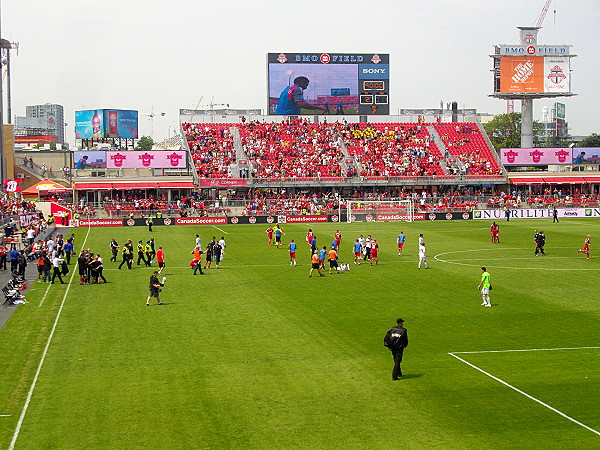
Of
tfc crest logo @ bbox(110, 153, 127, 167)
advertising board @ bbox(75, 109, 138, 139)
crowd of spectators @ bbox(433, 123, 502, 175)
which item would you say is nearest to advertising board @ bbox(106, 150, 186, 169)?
tfc crest logo @ bbox(110, 153, 127, 167)

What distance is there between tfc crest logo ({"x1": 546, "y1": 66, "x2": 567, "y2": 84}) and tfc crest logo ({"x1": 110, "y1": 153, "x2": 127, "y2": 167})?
175 feet

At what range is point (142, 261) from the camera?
1737 inches

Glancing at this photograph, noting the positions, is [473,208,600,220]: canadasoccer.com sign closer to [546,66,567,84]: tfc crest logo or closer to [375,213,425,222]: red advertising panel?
[375,213,425,222]: red advertising panel

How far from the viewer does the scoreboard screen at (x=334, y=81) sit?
92.0m

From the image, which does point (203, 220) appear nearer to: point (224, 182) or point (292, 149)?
point (224, 182)

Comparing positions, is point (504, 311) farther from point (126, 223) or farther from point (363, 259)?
point (126, 223)

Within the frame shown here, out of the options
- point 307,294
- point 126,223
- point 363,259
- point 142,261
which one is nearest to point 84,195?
point 126,223

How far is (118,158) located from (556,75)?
180ft

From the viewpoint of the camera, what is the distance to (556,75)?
322 feet

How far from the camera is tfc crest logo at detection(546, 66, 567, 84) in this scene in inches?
3858

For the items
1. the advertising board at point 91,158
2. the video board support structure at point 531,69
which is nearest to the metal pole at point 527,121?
the video board support structure at point 531,69

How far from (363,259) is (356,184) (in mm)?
45366

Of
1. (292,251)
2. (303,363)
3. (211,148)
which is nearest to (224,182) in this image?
(211,148)

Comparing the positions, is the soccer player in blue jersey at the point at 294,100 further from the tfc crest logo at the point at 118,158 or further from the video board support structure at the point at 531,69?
the video board support structure at the point at 531,69
